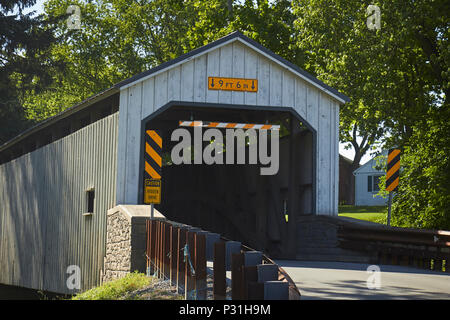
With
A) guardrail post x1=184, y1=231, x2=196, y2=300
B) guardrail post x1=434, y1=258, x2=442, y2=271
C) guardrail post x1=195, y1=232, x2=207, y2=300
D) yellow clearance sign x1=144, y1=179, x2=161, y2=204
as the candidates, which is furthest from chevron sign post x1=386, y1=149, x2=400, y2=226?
guardrail post x1=195, y1=232, x2=207, y2=300

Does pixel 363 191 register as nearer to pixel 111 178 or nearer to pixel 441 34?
pixel 441 34

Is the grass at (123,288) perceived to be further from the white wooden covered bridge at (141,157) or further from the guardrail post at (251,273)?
the white wooden covered bridge at (141,157)

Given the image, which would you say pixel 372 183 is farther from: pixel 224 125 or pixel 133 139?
pixel 133 139

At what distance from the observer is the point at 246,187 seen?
2123 cm

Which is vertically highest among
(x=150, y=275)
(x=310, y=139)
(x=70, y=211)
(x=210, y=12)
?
(x=210, y=12)

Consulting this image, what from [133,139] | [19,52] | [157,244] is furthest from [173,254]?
[19,52]

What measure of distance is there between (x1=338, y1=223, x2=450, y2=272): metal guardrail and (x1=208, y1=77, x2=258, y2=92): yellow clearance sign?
396 centimetres

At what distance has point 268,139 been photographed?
20906 mm

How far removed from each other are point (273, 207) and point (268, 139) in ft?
8.18

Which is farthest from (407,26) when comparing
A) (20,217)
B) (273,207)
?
(20,217)

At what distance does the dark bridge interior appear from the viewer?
57.5 ft

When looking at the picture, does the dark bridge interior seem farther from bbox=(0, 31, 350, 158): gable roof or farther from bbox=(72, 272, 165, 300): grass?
bbox=(72, 272, 165, 300): grass

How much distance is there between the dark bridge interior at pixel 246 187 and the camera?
17.5 meters

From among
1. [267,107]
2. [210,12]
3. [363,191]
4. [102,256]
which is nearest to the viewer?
[102,256]
